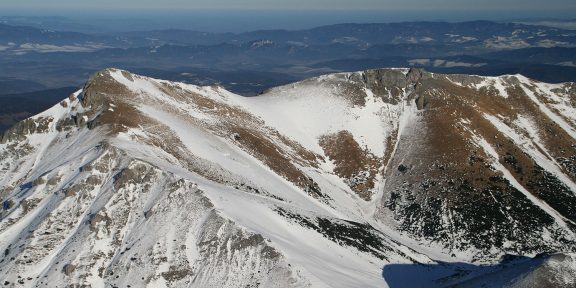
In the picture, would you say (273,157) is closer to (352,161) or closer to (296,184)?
(296,184)

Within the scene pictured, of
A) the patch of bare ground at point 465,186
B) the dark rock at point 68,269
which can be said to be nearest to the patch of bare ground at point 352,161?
the patch of bare ground at point 465,186

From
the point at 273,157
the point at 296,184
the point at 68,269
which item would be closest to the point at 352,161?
the point at 273,157

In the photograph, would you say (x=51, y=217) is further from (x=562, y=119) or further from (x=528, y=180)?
(x=562, y=119)

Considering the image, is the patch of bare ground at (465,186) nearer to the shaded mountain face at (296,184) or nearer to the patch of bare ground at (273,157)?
the shaded mountain face at (296,184)

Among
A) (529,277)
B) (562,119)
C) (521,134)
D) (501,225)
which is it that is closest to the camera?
(529,277)

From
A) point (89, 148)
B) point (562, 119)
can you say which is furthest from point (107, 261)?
point (562, 119)

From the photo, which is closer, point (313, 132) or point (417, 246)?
point (417, 246)

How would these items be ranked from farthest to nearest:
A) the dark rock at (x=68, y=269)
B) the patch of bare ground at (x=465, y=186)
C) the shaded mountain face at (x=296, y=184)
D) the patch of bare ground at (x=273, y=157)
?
1. the patch of bare ground at (x=273, y=157)
2. the patch of bare ground at (x=465, y=186)
3. the shaded mountain face at (x=296, y=184)
4. the dark rock at (x=68, y=269)
